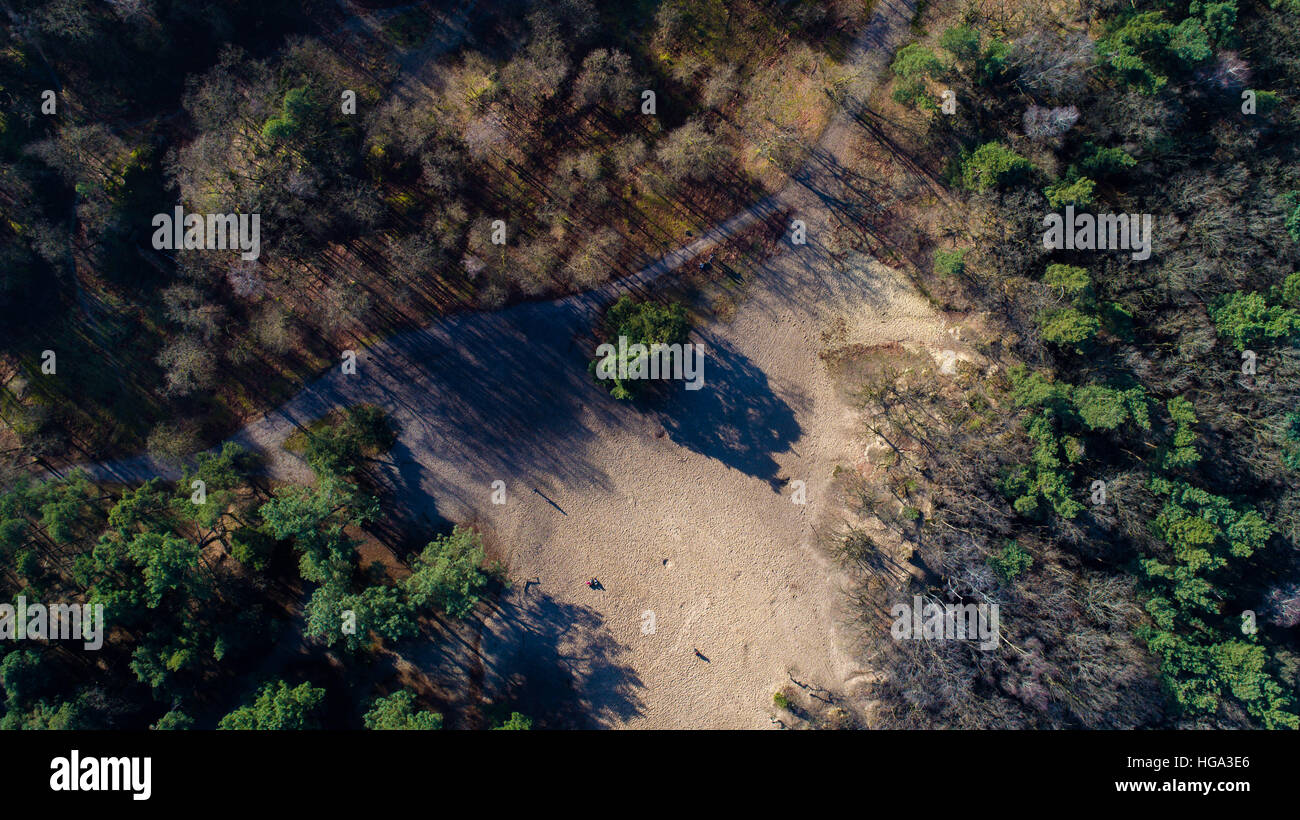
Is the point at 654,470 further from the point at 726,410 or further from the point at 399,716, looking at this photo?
the point at 399,716

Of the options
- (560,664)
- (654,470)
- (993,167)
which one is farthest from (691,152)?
(560,664)

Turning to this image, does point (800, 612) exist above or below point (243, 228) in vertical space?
below

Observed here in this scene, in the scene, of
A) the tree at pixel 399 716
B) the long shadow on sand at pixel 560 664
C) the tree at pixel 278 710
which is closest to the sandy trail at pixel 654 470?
the long shadow on sand at pixel 560 664

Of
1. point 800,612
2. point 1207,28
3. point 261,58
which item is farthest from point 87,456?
point 1207,28

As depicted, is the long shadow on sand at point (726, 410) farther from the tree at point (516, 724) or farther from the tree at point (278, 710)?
the tree at point (278, 710)

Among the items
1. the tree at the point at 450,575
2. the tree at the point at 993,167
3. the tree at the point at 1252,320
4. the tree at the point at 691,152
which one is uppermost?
the tree at the point at 691,152

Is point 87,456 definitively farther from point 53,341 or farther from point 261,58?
point 261,58

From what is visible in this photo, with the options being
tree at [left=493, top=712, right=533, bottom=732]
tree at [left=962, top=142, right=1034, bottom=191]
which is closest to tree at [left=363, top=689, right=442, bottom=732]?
tree at [left=493, top=712, right=533, bottom=732]

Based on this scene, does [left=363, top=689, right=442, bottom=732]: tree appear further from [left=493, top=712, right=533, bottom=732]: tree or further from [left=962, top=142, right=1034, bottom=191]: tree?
[left=962, top=142, right=1034, bottom=191]: tree
